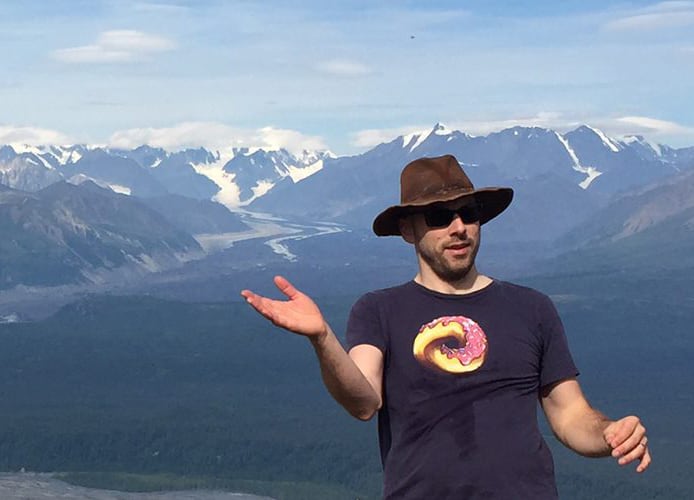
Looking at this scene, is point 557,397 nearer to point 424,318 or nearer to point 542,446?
point 542,446

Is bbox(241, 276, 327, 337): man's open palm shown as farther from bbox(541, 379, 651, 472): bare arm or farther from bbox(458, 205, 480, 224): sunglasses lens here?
bbox(541, 379, 651, 472): bare arm

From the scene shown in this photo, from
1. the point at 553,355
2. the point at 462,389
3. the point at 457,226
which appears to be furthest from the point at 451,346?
the point at 457,226

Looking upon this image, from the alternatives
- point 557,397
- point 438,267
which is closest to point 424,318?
point 438,267

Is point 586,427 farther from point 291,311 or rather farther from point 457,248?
point 291,311

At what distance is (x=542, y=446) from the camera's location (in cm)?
1409

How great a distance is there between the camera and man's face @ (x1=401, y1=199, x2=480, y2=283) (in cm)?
1443

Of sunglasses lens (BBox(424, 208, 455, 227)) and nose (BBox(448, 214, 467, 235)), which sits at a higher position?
sunglasses lens (BBox(424, 208, 455, 227))

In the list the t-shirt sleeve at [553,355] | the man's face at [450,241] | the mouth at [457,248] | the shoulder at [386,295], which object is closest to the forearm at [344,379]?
the shoulder at [386,295]

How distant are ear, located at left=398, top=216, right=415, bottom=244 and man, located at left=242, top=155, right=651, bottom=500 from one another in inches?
2.2

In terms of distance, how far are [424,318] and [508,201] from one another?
2.14m

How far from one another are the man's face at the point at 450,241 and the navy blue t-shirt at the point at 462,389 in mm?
312

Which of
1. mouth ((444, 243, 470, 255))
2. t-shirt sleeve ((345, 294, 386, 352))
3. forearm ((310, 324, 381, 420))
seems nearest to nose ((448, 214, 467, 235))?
mouth ((444, 243, 470, 255))

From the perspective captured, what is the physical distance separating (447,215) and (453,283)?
29.0 inches

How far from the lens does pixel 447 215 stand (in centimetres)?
1454
